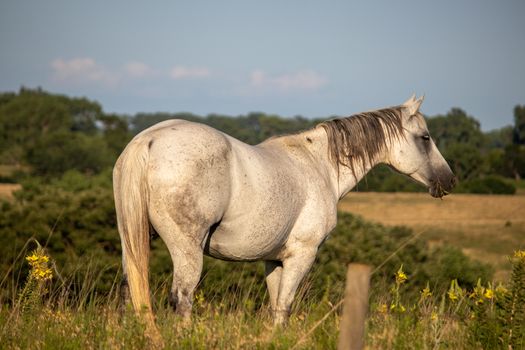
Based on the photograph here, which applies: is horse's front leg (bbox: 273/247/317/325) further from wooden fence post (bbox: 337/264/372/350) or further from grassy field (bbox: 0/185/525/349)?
wooden fence post (bbox: 337/264/372/350)

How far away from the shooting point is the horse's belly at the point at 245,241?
16.7 feet

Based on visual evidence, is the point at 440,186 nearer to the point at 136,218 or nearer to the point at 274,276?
the point at 274,276

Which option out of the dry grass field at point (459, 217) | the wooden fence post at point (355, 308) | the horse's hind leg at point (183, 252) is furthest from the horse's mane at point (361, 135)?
the dry grass field at point (459, 217)

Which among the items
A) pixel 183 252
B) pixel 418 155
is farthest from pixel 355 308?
pixel 418 155

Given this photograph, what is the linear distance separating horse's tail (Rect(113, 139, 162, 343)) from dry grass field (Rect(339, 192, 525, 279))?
107 ft

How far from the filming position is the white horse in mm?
4633

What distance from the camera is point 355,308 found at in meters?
3.14

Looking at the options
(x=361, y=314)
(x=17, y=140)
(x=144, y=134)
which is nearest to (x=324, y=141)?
(x=144, y=134)

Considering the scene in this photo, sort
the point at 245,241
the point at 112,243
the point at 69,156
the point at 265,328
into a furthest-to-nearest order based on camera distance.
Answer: the point at 69,156
the point at 112,243
the point at 245,241
the point at 265,328

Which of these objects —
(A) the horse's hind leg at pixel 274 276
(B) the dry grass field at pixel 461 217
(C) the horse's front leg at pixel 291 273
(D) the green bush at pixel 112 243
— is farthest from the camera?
(B) the dry grass field at pixel 461 217

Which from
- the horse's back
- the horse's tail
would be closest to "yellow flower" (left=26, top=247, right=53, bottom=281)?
the horse's tail

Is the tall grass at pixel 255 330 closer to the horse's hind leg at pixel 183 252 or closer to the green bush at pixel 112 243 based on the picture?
the horse's hind leg at pixel 183 252

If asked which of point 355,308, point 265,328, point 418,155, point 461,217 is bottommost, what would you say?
point 461,217

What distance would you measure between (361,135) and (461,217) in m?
47.1
